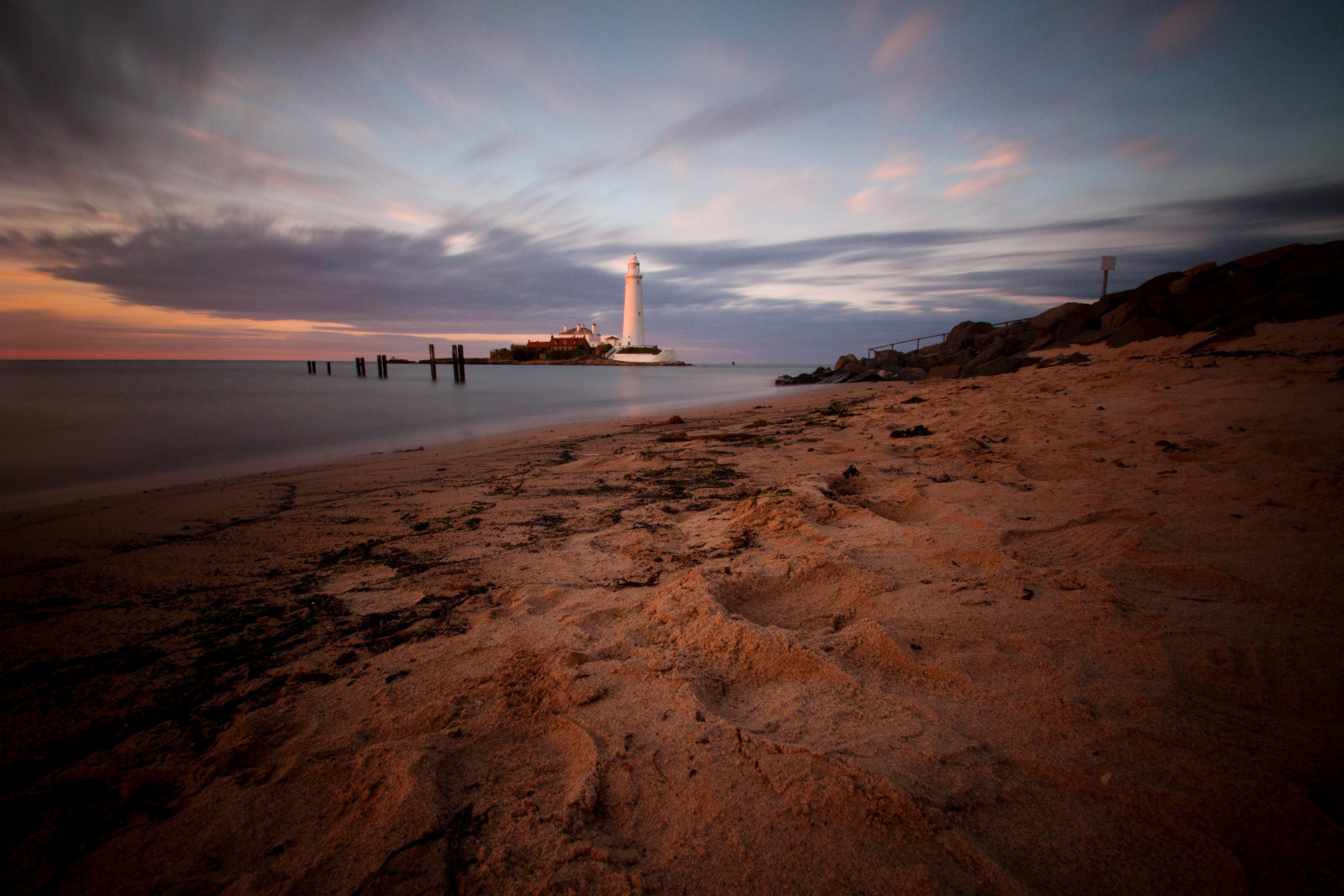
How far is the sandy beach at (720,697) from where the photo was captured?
40.6 inches

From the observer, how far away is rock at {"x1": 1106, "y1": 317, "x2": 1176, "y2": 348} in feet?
38.2

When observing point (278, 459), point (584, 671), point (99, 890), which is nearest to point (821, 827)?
point (584, 671)

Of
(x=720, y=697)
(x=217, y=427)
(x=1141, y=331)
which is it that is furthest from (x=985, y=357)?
(x=217, y=427)

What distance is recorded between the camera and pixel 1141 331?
1197 centimetres

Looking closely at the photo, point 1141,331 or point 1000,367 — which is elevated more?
point 1141,331

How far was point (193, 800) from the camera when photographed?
4.12ft

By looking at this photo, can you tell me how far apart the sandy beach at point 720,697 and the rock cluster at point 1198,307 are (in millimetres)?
10152

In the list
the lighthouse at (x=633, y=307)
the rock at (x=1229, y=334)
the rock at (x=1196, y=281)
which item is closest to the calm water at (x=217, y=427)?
the rock at (x=1229, y=334)

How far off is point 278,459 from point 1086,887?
30.3 feet

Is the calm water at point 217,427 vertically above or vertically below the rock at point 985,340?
below

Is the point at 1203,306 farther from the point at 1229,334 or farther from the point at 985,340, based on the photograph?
the point at 985,340

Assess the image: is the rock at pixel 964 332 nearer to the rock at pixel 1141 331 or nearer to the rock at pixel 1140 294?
the rock at pixel 1140 294

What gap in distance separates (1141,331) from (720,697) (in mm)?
15033

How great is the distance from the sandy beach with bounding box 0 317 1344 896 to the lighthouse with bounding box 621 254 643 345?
67384 mm
